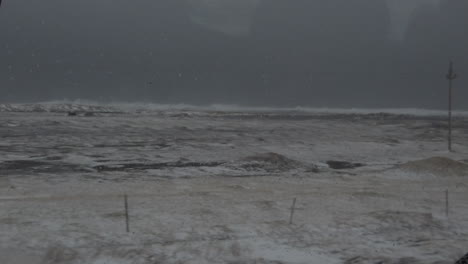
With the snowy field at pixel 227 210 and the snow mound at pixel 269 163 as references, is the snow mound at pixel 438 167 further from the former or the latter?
the snow mound at pixel 269 163

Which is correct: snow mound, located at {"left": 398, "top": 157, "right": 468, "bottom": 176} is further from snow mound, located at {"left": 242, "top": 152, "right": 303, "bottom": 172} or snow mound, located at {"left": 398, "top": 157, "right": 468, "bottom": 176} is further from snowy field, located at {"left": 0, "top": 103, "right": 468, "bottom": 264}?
snow mound, located at {"left": 242, "top": 152, "right": 303, "bottom": 172}

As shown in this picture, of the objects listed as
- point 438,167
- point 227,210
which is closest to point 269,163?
point 438,167

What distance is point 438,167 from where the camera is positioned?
101ft

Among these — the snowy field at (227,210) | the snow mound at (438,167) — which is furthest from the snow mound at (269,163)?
the snow mound at (438,167)

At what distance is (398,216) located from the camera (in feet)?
54.3

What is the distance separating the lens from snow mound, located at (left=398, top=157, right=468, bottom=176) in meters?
30.2

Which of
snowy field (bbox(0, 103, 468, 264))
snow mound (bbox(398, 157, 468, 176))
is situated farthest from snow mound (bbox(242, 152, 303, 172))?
snow mound (bbox(398, 157, 468, 176))

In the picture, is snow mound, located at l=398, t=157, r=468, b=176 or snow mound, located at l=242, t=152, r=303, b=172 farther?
snow mound, located at l=242, t=152, r=303, b=172

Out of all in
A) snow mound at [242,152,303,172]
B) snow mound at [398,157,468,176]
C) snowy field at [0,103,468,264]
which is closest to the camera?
snowy field at [0,103,468,264]

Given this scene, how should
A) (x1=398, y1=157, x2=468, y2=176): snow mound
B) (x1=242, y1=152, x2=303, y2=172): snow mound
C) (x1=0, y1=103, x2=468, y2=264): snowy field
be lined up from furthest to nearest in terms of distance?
1. (x1=242, y1=152, x2=303, y2=172): snow mound
2. (x1=398, y1=157, x2=468, y2=176): snow mound
3. (x1=0, y1=103, x2=468, y2=264): snowy field

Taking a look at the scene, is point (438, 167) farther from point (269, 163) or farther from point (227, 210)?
point (227, 210)

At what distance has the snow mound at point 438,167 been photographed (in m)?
30.2

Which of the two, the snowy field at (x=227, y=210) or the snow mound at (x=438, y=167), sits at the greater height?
the snowy field at (x=227, y=210)

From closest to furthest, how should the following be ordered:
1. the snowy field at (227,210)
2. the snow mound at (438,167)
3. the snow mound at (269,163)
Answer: the snowy field at (227,210), the snow mound at (438,167), the snow mound at (269,163)
